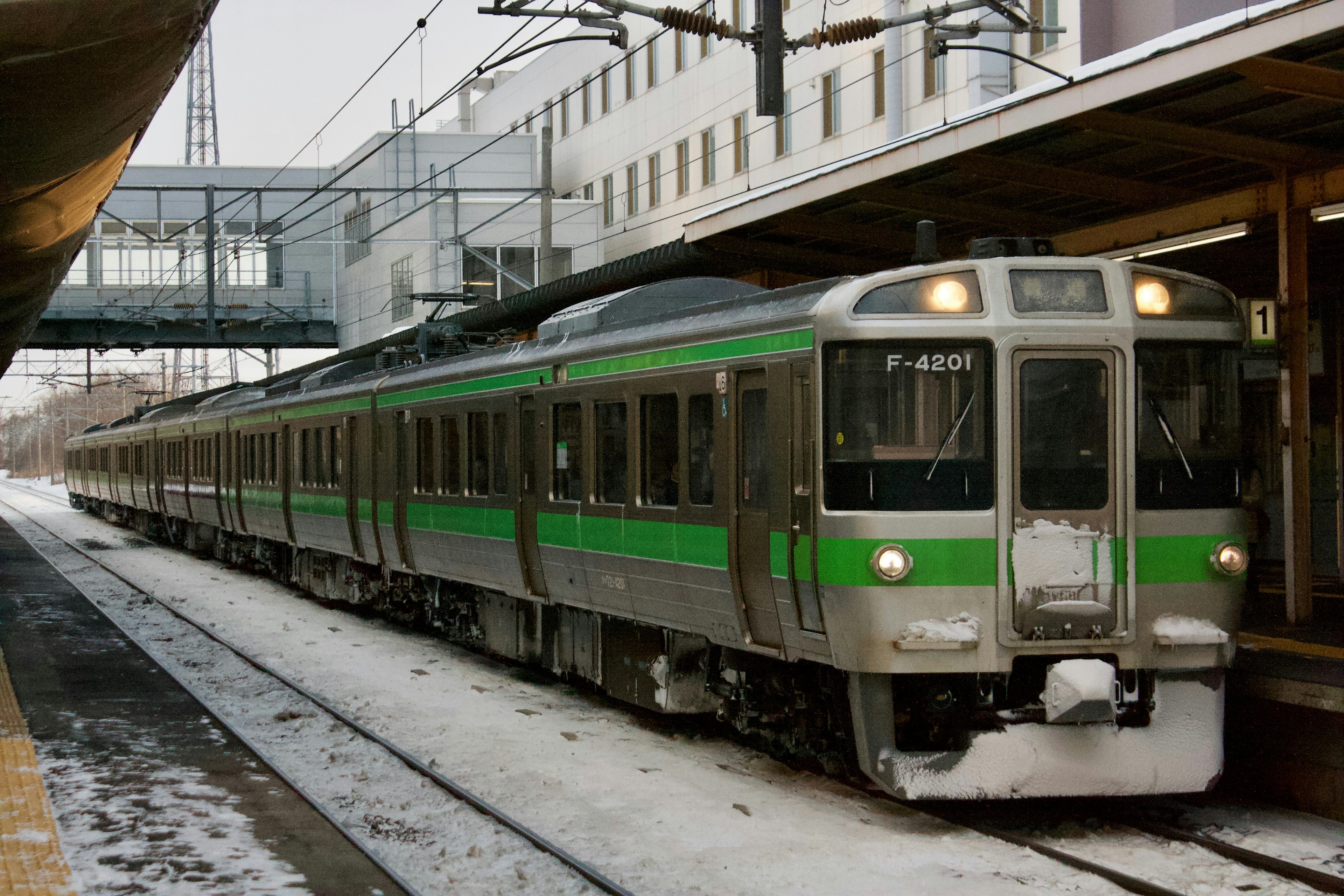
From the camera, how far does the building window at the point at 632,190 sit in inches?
1524

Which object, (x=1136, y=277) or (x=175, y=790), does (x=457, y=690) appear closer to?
(x=175, y=790)

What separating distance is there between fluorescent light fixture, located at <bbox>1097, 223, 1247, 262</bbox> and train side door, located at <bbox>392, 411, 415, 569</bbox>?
657 centimetres

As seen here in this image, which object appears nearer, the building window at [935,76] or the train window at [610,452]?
the train window at [610,452]

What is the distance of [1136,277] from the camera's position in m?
7.41

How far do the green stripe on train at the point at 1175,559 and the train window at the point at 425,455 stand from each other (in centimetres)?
746

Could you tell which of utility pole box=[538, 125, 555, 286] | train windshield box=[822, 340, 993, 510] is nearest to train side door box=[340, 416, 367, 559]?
train windshield box=[822, 340, 993, 510]

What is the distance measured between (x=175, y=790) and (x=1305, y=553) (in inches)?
280

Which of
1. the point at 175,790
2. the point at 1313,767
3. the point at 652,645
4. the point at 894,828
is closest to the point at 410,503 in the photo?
the point at 652,645

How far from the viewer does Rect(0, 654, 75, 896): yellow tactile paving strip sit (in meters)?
6.30

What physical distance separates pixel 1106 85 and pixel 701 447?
3.10m

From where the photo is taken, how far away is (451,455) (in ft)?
41.9

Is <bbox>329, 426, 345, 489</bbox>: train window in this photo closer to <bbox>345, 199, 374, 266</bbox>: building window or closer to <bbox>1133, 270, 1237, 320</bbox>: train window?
<bbox>1133, 270, 1237, 320</bbox>: train window

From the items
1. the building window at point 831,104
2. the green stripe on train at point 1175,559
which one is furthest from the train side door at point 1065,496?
the building window at point 831,104

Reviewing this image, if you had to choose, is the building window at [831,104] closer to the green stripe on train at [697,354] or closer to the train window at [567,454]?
the train window at [567,454]
